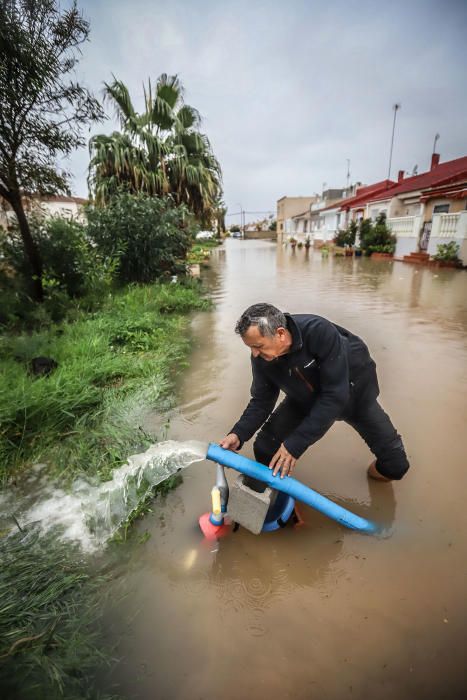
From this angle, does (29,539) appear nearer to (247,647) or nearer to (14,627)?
(14,627)

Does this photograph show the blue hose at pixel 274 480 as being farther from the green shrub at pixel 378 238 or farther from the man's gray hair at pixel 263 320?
the green shrub at pixel 378 238

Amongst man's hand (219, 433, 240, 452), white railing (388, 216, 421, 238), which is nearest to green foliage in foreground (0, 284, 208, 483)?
man's hand (219, 433, 240, 452)

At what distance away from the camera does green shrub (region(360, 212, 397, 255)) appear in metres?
17.7

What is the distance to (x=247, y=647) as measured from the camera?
1558 millimetres

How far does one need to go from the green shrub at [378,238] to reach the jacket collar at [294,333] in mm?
18523

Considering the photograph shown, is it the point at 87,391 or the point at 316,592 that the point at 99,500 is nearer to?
the point at 87,391

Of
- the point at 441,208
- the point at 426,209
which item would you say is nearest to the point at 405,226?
the point at 426,209

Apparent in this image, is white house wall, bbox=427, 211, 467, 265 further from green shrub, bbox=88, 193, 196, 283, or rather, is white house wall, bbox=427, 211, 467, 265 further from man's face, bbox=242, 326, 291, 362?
man's face, bbox=242, 326, 291, 362

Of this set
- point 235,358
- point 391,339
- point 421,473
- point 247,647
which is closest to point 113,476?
point 247,647

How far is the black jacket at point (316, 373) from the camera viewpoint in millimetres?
1798

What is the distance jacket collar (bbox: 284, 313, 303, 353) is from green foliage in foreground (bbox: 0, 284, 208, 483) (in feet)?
5.53

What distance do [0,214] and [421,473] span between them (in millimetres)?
9577

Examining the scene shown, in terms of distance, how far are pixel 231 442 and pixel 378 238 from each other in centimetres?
1920

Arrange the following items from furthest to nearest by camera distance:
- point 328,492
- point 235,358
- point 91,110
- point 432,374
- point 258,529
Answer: point 91,110 < point 235,358 < point 432,374 < point 328,492 < point 258,529
